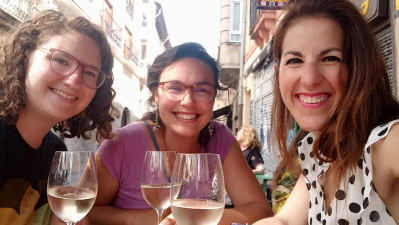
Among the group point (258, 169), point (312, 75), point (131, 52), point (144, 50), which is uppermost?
point (144, 50)

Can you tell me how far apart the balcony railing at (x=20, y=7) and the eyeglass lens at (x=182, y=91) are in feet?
21.0

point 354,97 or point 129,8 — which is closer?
point 354,97

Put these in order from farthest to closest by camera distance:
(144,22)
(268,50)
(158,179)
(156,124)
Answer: (144,22)
(268,50)
(156,124)
(158,179)

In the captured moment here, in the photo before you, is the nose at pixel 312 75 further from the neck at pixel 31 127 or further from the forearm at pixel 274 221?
the neck at pixel 31 127

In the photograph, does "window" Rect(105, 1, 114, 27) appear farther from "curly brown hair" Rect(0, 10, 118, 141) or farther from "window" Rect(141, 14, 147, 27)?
"curly brown hair" Rect(0, 10, 118, 141)

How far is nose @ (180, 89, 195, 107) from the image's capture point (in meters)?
1.96

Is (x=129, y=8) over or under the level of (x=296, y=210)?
over

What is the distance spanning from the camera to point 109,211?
1741mm

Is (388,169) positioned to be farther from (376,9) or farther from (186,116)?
(376,9)

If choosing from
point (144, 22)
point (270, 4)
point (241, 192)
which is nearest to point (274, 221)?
point (241, 192)

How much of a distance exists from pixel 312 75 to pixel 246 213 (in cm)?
83

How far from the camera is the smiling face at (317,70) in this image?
4.35 ft

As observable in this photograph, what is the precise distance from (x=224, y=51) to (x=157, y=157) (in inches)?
528

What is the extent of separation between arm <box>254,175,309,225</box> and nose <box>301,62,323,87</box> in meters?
0.59
